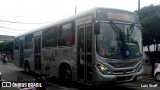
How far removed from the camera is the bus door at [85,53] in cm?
972

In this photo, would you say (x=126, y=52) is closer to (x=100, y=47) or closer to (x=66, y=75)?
(x=100, y=47)

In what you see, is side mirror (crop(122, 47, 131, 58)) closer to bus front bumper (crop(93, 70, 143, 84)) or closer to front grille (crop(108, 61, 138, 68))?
front grille (crop(108, 61, 138, 68))

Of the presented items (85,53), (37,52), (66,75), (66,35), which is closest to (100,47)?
(85,53)

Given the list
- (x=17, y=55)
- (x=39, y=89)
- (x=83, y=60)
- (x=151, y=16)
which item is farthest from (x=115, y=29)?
(x=17, y=55)

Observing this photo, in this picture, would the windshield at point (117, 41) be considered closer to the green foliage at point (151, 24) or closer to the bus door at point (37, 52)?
the bus door at point (37, 52)

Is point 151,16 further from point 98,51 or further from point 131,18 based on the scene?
point 98,51

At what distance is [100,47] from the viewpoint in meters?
9.24

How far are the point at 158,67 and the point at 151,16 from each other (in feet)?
12.6

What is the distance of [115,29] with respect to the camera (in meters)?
9.56

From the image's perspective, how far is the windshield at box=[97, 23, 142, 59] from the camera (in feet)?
30.3

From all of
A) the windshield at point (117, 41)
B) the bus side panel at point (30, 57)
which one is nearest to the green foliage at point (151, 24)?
the windshield at point (117, 41)

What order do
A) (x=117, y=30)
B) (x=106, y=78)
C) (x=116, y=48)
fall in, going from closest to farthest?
(x=106, y=78), (x=116, y=48), (x=117, y=30)

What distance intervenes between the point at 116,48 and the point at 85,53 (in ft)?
4.34

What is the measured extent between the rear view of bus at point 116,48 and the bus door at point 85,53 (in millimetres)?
505
